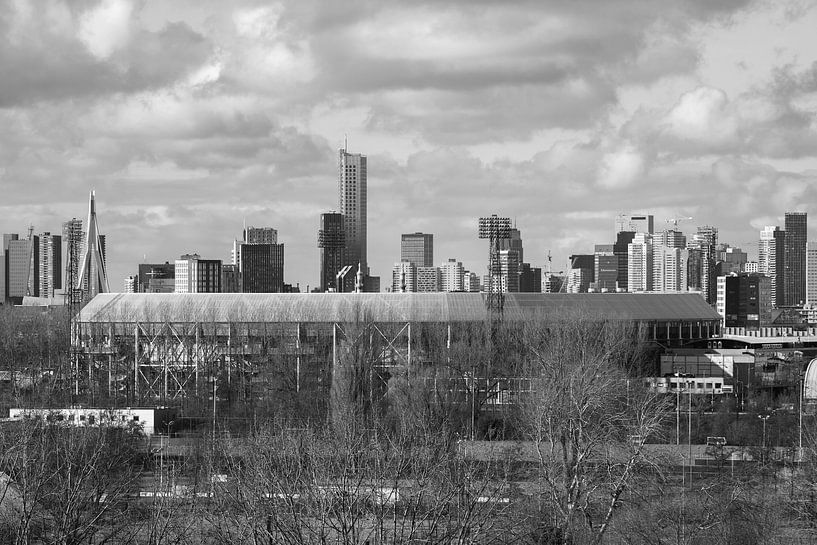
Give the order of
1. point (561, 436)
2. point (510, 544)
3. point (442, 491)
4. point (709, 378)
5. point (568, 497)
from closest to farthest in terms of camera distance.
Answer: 1. point (442, 491)
2. point (510, 544)
3. point (568, 497)
4. point (561, 436)
5. point (709, 378)

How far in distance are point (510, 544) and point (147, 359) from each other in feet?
160

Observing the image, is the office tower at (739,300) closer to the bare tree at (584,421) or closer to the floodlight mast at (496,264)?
the floodlight mast at (496,264)

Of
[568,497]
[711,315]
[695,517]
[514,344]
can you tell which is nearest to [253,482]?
[568,497]

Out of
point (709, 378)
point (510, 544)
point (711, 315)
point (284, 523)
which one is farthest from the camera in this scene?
point (711, 315)

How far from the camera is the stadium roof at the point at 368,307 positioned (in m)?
77.4

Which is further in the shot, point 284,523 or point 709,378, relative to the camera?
point 709,378

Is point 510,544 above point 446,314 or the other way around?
the other way around

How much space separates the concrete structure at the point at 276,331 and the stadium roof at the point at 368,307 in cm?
8

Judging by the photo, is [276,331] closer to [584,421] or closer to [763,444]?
[763,444]

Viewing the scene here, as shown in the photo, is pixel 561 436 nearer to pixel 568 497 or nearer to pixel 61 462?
pixel 568 497

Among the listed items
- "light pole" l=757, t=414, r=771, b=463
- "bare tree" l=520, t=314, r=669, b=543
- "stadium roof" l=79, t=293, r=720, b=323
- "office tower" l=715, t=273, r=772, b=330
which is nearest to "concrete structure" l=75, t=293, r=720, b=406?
"stadium roof" l=79, t=293, r=720, b=323

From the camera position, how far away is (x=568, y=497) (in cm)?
3462

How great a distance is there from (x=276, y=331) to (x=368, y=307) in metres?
5.46

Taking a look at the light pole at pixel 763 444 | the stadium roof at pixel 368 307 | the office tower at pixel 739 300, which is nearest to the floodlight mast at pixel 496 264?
the stadium roof at pixel 368 307
